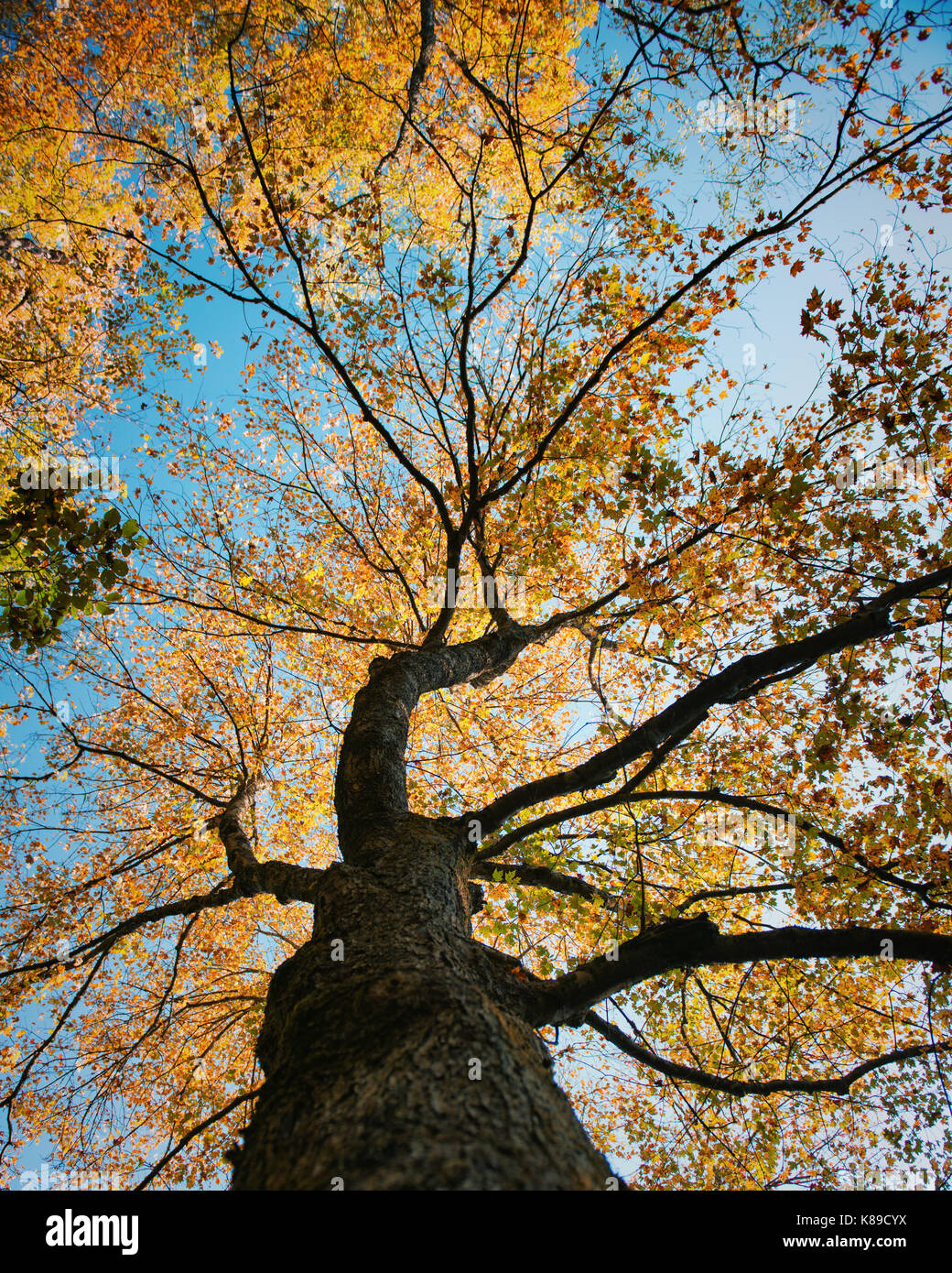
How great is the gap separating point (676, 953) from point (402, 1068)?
65.5 inches

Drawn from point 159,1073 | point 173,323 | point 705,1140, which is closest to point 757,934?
point 705,1140

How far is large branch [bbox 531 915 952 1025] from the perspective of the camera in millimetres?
2621

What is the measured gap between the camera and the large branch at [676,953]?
2.62m

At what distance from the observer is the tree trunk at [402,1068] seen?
1.35 metres

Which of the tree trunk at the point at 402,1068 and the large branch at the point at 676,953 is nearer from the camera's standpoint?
the tree trunk at the point at 402,1068

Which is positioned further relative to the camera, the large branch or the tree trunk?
the large branch

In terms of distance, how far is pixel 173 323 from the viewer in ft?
31.4

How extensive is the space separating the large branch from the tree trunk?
0.92 feet

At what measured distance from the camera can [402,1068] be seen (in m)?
1.64

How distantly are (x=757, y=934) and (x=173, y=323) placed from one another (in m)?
11.9

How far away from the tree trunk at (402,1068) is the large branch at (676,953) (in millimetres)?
282
